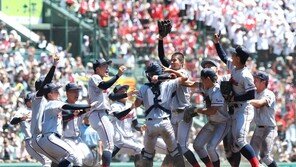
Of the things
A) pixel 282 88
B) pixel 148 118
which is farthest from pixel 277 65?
pixel 148 118

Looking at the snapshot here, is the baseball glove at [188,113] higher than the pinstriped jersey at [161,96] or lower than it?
lower

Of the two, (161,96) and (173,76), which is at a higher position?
(173,76)

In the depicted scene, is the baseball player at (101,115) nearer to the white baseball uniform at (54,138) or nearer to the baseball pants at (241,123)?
the white baseball uniform at (54,138)

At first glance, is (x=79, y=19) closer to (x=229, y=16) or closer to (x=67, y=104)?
(x=229, y=16)

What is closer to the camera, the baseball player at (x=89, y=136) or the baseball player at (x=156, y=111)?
the baseball player at (x=156, y=111)

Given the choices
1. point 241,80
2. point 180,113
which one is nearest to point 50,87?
point 180,113

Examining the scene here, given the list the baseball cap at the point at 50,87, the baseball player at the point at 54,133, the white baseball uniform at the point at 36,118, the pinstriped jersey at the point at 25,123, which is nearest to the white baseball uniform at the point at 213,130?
the baseball player at the point at 54,133

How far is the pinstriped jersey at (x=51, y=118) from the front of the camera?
575 inches

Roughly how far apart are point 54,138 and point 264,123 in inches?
124

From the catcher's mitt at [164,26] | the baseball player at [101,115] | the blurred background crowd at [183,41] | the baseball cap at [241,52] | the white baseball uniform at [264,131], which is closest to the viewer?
the baseball cap at [241,52]

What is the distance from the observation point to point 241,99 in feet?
47.8

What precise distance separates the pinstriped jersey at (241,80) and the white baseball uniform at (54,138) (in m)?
2.40

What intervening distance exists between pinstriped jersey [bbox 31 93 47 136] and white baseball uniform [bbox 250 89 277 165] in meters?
3.14

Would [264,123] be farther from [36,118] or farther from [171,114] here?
[36,118]
